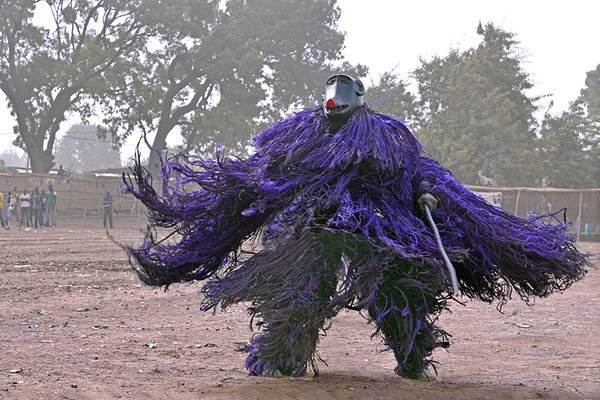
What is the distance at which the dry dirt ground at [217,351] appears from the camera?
4.30m

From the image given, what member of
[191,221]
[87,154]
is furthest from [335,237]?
[87,154]

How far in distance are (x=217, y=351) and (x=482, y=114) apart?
109ft

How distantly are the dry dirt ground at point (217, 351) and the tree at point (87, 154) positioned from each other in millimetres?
116051

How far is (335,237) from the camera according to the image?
4.21 meters

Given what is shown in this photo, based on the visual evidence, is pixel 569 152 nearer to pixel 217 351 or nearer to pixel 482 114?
pixel 482 114

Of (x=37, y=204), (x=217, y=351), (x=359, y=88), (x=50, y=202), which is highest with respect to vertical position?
(x=359, y=88)

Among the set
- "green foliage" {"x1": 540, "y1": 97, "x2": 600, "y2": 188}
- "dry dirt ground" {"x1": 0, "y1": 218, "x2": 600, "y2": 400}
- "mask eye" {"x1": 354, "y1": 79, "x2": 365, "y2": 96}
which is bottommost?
"dry dirt ground" {"x1": 0, "y1": 218, "x2": 600, "y2": 400}

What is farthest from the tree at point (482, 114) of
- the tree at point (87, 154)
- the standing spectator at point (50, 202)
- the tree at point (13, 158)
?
the tree at point (13, 158)

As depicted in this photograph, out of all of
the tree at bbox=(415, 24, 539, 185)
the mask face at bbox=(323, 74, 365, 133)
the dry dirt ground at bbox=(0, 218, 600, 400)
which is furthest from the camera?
the tree at bbox=(415, 24, 539, 185)

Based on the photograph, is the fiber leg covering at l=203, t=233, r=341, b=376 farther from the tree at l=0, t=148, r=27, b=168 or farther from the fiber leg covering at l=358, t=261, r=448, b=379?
the tree at l=0, t=148, r=27, b=168

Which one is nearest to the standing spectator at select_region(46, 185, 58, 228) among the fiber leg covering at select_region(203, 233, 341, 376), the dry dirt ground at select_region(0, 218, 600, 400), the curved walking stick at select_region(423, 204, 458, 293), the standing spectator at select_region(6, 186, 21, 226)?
the standing spectator at select_region(6, 186, 21, 226)

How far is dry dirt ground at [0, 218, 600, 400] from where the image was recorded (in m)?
4.30

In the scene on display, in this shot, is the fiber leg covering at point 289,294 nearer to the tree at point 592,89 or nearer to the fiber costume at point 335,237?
the fiber costume at point 335,237

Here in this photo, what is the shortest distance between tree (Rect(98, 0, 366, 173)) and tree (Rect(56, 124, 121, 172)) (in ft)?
286
